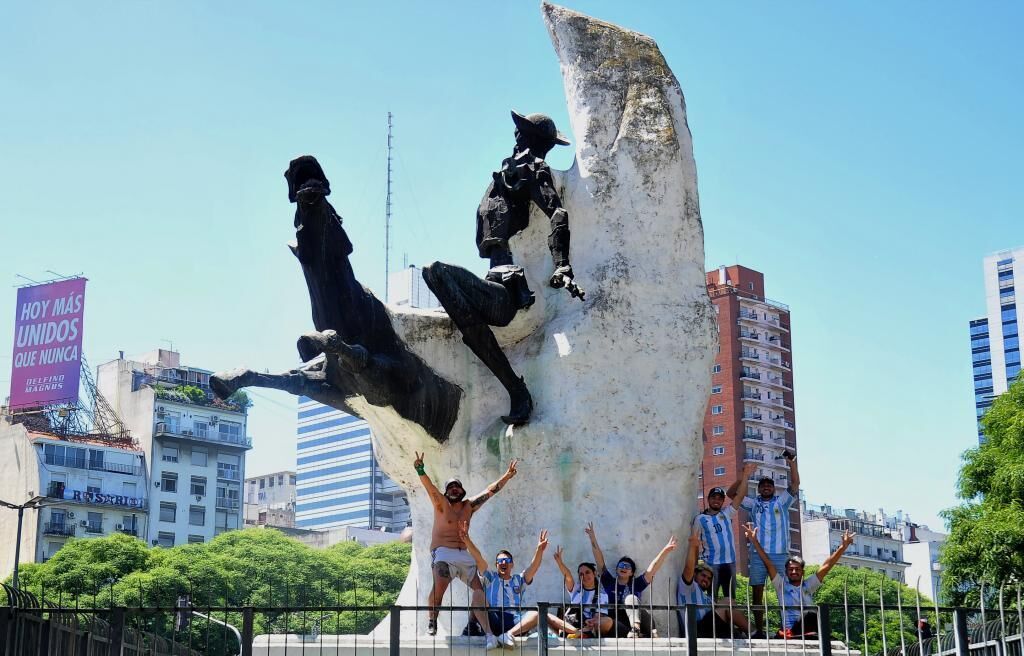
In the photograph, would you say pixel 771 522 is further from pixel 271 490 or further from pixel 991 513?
pixel 271 490

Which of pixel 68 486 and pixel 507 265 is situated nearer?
pixel 507 265

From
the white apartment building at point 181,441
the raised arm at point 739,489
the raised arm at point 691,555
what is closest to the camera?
the raised arm at point 691,555

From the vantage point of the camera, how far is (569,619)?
1257 centimetres

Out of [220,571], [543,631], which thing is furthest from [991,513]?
[220,571]

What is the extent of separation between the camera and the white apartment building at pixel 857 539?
99.4 m

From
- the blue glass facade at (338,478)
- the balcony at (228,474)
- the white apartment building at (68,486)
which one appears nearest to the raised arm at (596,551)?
the white apartment building at (68,486)

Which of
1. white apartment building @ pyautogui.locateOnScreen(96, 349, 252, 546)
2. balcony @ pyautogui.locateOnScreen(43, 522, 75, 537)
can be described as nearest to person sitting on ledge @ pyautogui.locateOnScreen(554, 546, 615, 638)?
balcony @ pyautogui.locateOnScreen(43, 522, 75, 537)

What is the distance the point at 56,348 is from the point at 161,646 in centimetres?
7063

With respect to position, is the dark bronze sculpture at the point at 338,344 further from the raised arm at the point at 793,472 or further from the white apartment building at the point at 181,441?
the white apartment building at the point at 181,441

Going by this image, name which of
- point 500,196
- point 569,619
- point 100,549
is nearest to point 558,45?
point 500,196

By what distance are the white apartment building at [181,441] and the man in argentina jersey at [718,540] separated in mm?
74791

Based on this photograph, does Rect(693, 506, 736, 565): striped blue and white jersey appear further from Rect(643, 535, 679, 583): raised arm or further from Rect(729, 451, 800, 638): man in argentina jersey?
Rect(643, 535, 679, 583): raised arm

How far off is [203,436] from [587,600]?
78964mm

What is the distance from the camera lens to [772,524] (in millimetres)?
13828
